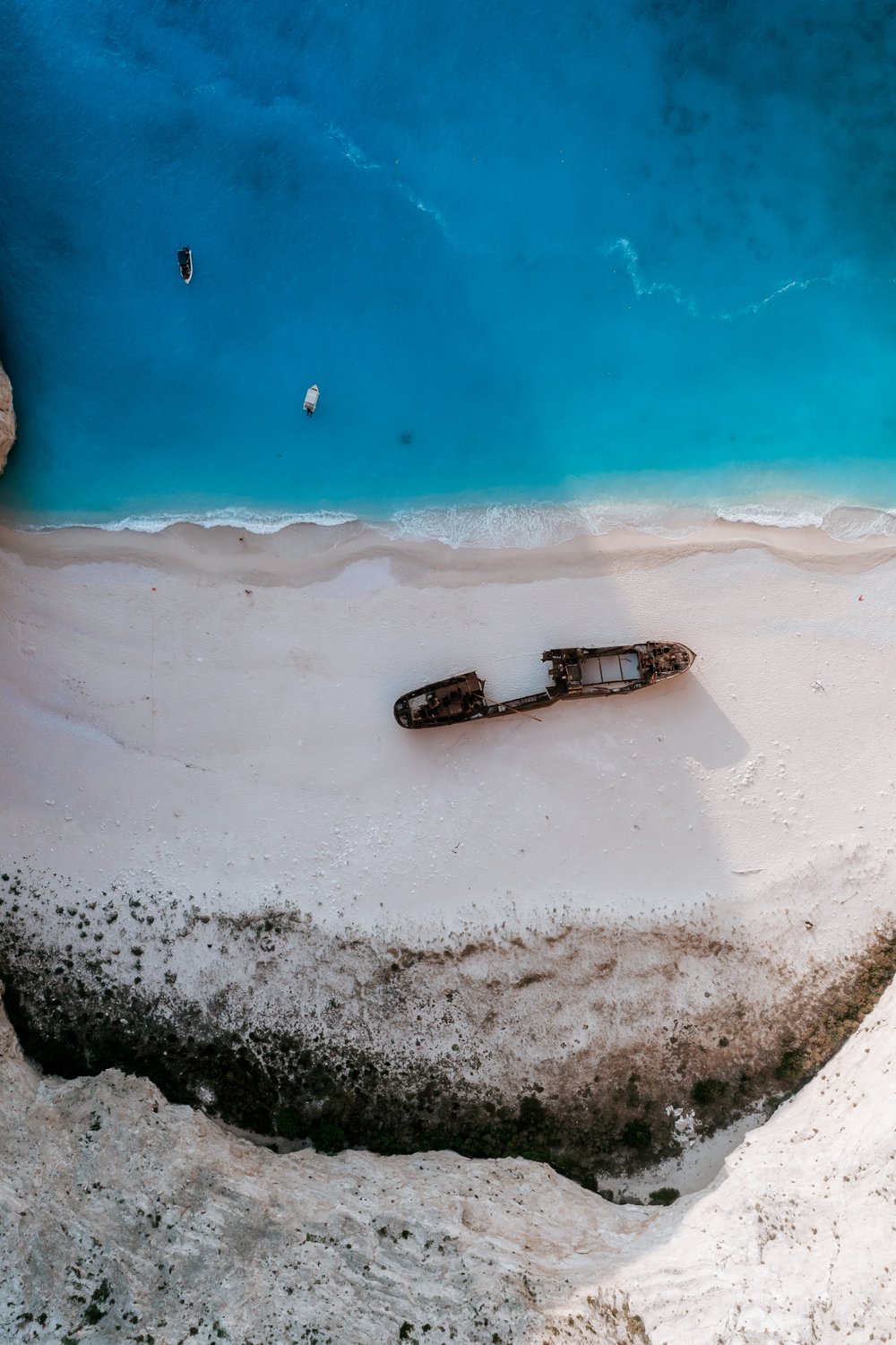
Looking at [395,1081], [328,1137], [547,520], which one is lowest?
[328,1137]

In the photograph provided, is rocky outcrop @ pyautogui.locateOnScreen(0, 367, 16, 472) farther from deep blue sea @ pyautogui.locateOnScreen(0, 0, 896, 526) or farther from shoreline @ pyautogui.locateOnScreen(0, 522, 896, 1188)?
shoreline @ pyautogui.locateOnScreen(0, 522, 896, 1188)

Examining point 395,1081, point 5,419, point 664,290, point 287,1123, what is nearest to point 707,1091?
point 395,1081

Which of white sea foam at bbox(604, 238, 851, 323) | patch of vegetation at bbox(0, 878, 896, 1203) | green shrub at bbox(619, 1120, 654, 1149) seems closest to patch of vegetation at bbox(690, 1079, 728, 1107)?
patch of vegetation at bbox(0, 878, 896, 1203)

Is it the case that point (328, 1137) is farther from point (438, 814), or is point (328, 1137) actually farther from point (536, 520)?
point (536, 520)

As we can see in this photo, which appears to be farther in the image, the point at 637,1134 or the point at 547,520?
the point at 547,520

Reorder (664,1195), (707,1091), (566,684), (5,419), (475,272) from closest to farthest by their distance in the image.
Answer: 1. (664,1195)
2. (707,1091)
3. (566,684)
4. (5,419)
5. (475,272)

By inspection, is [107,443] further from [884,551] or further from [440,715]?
[884,551]
